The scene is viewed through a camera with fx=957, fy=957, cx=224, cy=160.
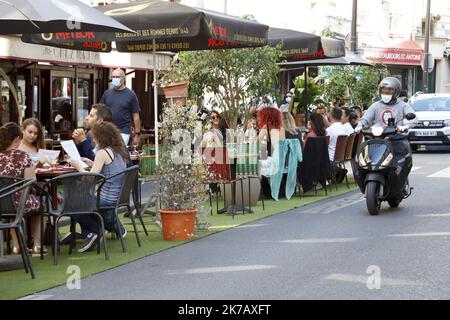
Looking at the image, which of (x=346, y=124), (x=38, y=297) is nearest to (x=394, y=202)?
(x=346, y=124)

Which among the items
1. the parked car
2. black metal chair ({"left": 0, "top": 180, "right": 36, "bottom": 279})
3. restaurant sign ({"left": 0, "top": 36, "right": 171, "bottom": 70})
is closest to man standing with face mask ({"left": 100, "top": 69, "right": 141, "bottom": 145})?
restaurant sign ({"left": 0, "top": 36, "right": 171, "bottom": 70})

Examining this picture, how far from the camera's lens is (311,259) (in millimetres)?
9672

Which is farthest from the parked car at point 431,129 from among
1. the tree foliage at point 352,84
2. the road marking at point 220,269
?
the road marking at point 220,269

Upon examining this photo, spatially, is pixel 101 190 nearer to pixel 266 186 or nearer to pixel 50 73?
pixel 266 186

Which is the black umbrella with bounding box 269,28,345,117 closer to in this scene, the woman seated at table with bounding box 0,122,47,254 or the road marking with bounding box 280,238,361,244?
the road marking with bounding box 280,238,361,244

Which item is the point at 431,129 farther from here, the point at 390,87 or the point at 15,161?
the point at 15,161

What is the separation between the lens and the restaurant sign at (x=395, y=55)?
46466 mm

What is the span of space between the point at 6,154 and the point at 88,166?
1418 millimetres

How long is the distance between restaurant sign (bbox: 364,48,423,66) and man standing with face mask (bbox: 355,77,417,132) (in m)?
31.6

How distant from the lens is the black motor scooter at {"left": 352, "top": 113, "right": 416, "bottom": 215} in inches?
525

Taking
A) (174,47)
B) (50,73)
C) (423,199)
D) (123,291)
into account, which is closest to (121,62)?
(50,73)

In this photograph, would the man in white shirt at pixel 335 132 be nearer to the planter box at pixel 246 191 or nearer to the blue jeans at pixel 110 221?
the planter box at pixel 246 191

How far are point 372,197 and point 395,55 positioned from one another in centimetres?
3579

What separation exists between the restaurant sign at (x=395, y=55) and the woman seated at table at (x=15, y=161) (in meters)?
36.6
